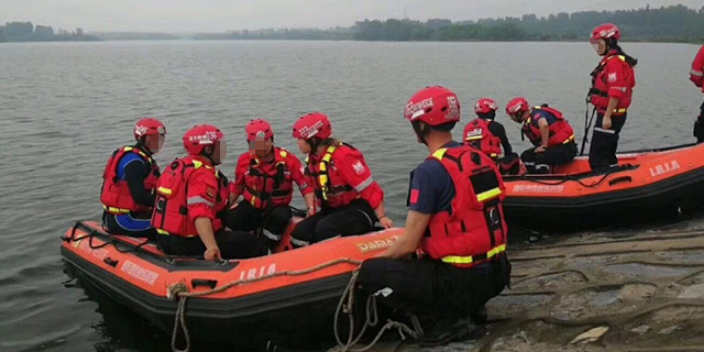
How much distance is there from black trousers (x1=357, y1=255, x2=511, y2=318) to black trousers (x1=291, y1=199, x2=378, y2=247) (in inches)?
48.3

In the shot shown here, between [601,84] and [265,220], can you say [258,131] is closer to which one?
[265,220]

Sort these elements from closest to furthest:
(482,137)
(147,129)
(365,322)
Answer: (365,322) < (147,129) < (482,137)

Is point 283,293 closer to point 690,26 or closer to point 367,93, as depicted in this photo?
point 367,93

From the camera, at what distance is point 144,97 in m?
23.0

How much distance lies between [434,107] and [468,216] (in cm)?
61

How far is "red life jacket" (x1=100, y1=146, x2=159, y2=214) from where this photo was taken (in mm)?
5598

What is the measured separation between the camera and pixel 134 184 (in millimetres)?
5527

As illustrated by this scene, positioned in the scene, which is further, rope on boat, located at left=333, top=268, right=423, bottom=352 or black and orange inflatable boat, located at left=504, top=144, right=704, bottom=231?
black and orange inflatable boat, located at left=504, top=144, right=704, bottom=231

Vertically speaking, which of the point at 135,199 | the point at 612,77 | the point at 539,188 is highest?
the point at 612,77

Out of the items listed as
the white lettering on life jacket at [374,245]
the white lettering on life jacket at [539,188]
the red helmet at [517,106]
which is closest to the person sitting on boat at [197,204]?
the white lettering on life jacket at [374,245]

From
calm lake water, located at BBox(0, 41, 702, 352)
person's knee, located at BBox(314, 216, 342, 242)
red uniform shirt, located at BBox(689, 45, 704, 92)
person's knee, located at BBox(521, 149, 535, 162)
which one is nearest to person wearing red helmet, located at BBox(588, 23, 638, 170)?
person's knee, located at BBox(521, 149, 535, 162)

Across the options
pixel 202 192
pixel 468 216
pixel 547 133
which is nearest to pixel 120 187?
pixel 202 192

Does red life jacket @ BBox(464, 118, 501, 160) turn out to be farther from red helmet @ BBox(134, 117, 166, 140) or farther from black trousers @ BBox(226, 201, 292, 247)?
red helmet @ BBox(134, 117, 166, 140)

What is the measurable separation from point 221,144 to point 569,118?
49.4 feet
